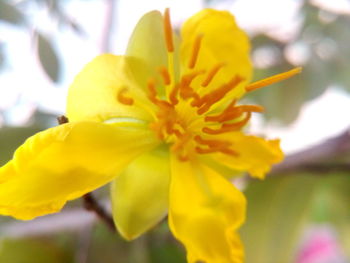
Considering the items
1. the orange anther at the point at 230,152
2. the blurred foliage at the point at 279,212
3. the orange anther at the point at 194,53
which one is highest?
the orange anther at the point at 194,53

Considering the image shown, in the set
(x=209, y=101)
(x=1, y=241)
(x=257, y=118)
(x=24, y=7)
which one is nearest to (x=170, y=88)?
(x=209, y=101)

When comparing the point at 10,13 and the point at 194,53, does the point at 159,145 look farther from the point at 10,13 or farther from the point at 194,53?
the point at 10,13

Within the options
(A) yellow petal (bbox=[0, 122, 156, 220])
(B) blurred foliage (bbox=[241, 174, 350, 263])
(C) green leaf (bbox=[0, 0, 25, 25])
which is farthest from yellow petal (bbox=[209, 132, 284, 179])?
(C) green leaf (bbox=[0, 0, 25, 25])

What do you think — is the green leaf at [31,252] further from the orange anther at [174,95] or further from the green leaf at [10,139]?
the orange anther at [174,95]

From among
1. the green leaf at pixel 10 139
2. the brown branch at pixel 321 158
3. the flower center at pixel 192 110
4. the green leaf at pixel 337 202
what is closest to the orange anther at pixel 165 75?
the flower center at pixel 192 110

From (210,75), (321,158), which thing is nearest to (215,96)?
(210,75)

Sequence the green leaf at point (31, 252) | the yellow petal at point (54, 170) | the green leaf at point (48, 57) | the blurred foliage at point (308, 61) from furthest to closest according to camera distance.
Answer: the blurred foliage at point (308, 61) < the green leaf at point (48, 57) < the green leaf at point (31, 252) < the yellow petal at point (54, 170)

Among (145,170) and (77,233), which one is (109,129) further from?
(77,233)
